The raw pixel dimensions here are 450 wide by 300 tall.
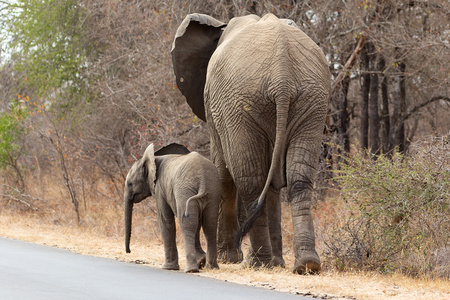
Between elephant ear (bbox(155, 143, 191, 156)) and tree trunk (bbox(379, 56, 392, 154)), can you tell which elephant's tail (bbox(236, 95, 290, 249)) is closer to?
elephant ear (bbox(155, 143, 191, 156))

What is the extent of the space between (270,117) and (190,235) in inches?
64.0

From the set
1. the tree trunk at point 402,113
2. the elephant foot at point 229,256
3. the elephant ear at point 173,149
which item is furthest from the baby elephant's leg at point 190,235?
the tree trunk at point 402,113

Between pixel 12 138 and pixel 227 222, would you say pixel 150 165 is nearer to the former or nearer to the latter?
pixel 227 222

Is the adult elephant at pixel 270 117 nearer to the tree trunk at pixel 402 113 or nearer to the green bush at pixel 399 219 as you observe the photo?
the green bush at pixel 399 219

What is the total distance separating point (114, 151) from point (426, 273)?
1143cm

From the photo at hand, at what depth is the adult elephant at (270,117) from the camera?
8.80 m

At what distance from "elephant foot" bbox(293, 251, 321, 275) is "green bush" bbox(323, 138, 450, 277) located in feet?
2.35

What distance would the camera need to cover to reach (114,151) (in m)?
19.2

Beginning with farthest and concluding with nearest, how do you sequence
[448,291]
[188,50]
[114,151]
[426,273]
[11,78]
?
[11,78] < [114,151] < [188,50] < [426,273] < [448,291]

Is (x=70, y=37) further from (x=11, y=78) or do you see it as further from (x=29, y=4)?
(x=11, y=78)

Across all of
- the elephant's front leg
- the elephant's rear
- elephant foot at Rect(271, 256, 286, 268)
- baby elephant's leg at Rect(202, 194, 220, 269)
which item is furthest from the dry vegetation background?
the elephant's rear

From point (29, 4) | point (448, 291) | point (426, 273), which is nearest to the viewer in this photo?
point (448, 291)

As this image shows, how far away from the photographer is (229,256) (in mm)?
10648

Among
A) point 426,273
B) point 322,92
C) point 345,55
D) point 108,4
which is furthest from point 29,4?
point 426,273
